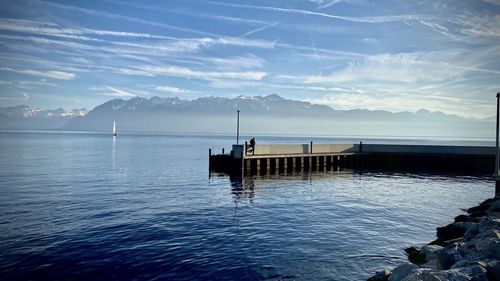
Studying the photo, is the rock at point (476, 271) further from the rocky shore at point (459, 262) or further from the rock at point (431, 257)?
the rock at point (431, 257)

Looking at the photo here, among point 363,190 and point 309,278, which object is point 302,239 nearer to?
point 309,278

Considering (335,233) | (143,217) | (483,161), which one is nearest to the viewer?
(335,233)

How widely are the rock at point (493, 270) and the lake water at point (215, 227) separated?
424cm

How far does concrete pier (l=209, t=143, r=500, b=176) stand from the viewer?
4512 centimetres

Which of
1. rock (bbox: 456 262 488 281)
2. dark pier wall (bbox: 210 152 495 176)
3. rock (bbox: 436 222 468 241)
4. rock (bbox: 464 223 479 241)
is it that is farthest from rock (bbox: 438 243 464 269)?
dark pier wall (bbox: 210 152 495 176)

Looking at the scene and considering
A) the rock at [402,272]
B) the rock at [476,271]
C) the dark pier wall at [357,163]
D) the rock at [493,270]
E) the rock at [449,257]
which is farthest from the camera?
the dark pier wall at [357,163]

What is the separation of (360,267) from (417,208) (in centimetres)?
1448

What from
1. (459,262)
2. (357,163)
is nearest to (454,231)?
(459,262)

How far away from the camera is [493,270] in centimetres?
1042

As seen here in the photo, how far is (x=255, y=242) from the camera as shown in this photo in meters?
17.5

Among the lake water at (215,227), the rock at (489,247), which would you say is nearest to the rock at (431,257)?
the rock at (489,247)

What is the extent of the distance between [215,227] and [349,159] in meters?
39.2

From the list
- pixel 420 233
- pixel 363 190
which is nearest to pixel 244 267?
pixel 420 233

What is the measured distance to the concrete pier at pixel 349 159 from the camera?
148ft
